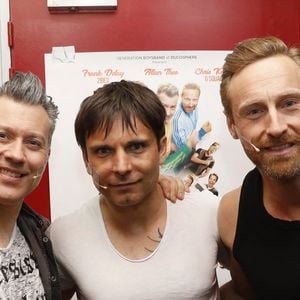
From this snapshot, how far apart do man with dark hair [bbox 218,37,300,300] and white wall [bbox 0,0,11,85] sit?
0.78 metres

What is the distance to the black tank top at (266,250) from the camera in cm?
108

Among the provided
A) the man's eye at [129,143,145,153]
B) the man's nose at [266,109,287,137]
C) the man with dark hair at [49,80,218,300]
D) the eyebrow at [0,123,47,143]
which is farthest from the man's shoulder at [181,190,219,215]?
the eyebrow at [0,123,47,143]

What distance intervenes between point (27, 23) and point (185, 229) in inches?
35.5

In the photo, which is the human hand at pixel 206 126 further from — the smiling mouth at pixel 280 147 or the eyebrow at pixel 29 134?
the eyebrow at pixel 29 134

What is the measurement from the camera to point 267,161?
1060 millimetres

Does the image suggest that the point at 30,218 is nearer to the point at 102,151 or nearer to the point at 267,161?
the point at 102,151

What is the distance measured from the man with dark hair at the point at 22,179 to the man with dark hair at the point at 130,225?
99 mm

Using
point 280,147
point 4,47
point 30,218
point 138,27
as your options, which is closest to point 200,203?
point 280,147

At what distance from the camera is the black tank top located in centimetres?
108

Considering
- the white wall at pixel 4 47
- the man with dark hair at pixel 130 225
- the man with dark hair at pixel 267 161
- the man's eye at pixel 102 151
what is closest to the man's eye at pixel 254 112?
the man with dark hair at pixel 267 161

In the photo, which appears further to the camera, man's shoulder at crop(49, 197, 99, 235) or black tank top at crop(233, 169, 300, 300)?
man's shoulder at crop(49, 197, 99, 235)

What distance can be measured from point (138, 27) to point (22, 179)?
755 mm

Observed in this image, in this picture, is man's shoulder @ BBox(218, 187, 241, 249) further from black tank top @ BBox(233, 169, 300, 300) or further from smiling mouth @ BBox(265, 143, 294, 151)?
smiling mouth @ BBox(265, 143, 294, 151)

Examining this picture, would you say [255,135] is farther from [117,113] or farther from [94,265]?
[94,265]
